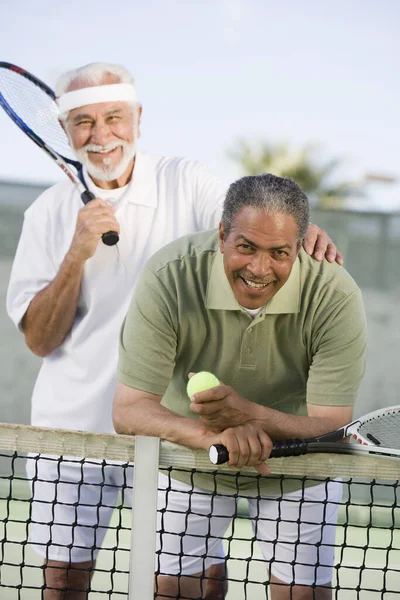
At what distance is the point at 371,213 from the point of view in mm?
3857

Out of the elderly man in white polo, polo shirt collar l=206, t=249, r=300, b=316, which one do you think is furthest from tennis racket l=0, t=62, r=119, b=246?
polo shirt collar l=206, t=249, r=300, b=316

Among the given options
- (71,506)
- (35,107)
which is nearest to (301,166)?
(35,107)

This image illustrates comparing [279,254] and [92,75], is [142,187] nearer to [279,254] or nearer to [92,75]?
[92,75]

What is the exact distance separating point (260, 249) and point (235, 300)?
0.15 meters

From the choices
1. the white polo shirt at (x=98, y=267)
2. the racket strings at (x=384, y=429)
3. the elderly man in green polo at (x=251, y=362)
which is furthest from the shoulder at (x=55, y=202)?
the racket strings at (x=384, y=429)

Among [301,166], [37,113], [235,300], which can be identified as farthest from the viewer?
[301,166]

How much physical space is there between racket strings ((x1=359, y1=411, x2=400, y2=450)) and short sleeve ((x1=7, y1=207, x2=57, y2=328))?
2.87 feet

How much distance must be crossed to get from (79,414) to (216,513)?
1.54 ft

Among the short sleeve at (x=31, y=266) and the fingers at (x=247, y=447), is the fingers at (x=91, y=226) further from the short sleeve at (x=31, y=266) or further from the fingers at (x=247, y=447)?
the fingers at (x=247, y=447)

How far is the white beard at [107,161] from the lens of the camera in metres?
2.21

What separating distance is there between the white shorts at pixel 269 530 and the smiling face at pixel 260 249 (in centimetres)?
46

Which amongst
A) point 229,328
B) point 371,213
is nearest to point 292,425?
point 229,328

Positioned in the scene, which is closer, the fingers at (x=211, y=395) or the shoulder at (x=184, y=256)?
the fingers at (x=211, y=395)

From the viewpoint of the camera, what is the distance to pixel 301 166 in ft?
35.2
